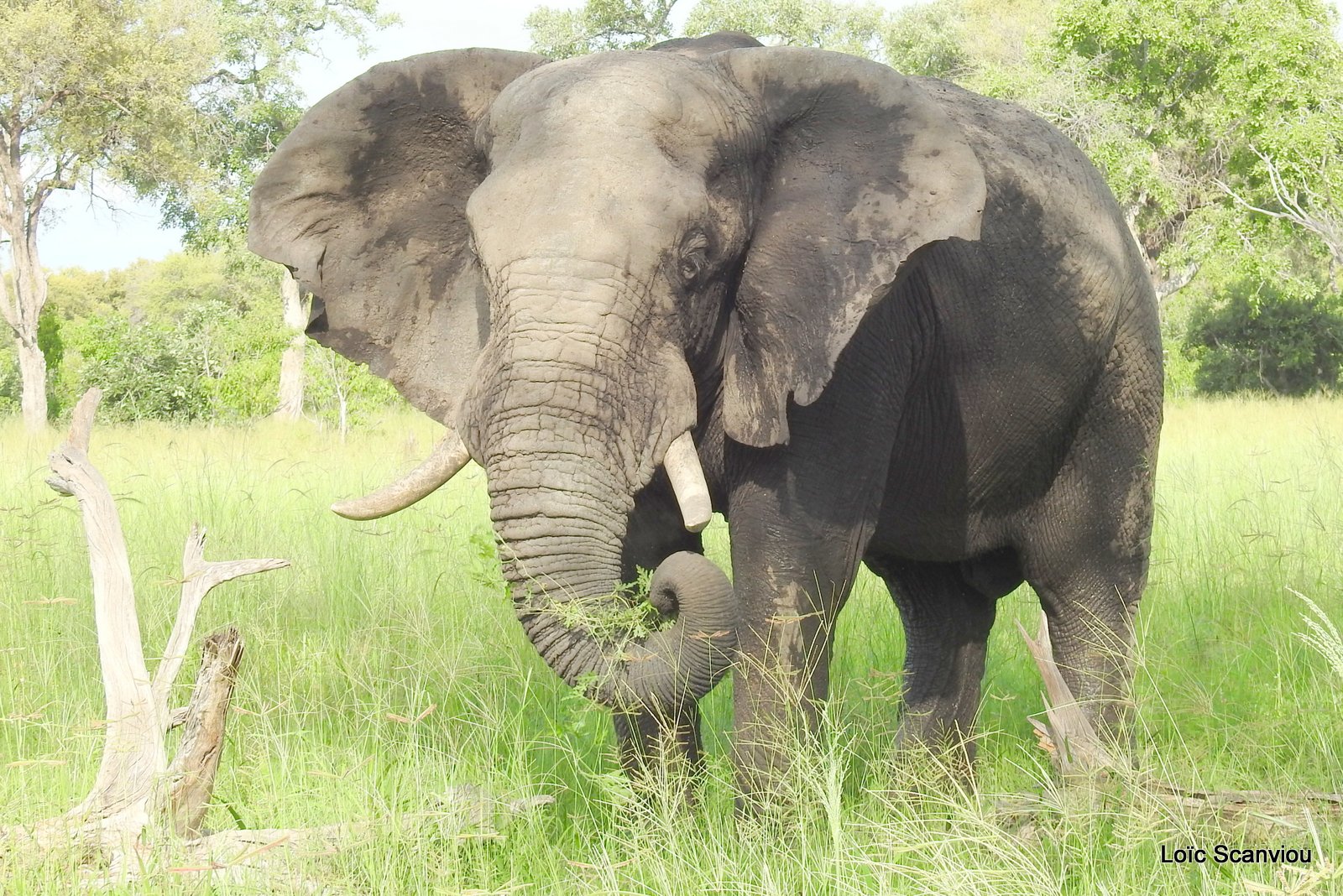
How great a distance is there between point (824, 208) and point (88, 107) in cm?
2289

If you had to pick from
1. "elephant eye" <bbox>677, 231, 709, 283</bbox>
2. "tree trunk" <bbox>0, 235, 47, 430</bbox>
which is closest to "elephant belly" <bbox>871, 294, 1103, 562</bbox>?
"elephant eye" <bbox>677, 231, 709, 283</bbox>

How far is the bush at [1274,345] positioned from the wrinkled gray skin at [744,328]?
23337 millimetres

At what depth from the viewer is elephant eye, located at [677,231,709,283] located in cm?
357

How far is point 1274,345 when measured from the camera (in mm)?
27281

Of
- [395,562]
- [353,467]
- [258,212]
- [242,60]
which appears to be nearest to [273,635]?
[395,562]

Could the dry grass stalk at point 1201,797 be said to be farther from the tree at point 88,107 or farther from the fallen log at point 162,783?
the tree at point 88,107

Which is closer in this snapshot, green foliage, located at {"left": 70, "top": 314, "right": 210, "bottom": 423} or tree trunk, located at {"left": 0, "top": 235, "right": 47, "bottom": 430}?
tree trunk, located at {"left": 0, "top": 235, "right": 47, "bottom": 430}

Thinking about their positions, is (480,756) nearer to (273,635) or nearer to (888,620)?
(273,635)

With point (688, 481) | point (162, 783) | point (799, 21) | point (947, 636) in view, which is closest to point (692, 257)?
point (688, 481)

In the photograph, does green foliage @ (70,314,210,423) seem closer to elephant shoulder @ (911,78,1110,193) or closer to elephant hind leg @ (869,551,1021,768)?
elephant hind leg @ (869,551,1021,768)

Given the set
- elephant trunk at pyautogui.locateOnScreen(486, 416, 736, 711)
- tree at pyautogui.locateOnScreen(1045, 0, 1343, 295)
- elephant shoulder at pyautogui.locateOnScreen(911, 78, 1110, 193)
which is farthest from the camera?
tree at pyautogui.locateOnScreen(1045, 0, 1343, 295)

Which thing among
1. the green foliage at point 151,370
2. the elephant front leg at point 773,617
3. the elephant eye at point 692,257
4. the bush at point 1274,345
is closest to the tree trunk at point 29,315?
the green foliage at point 151,370

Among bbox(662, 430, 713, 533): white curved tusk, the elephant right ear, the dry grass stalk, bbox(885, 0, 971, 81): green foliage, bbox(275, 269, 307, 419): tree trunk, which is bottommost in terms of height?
the dry grass stalk

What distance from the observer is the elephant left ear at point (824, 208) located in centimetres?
374
